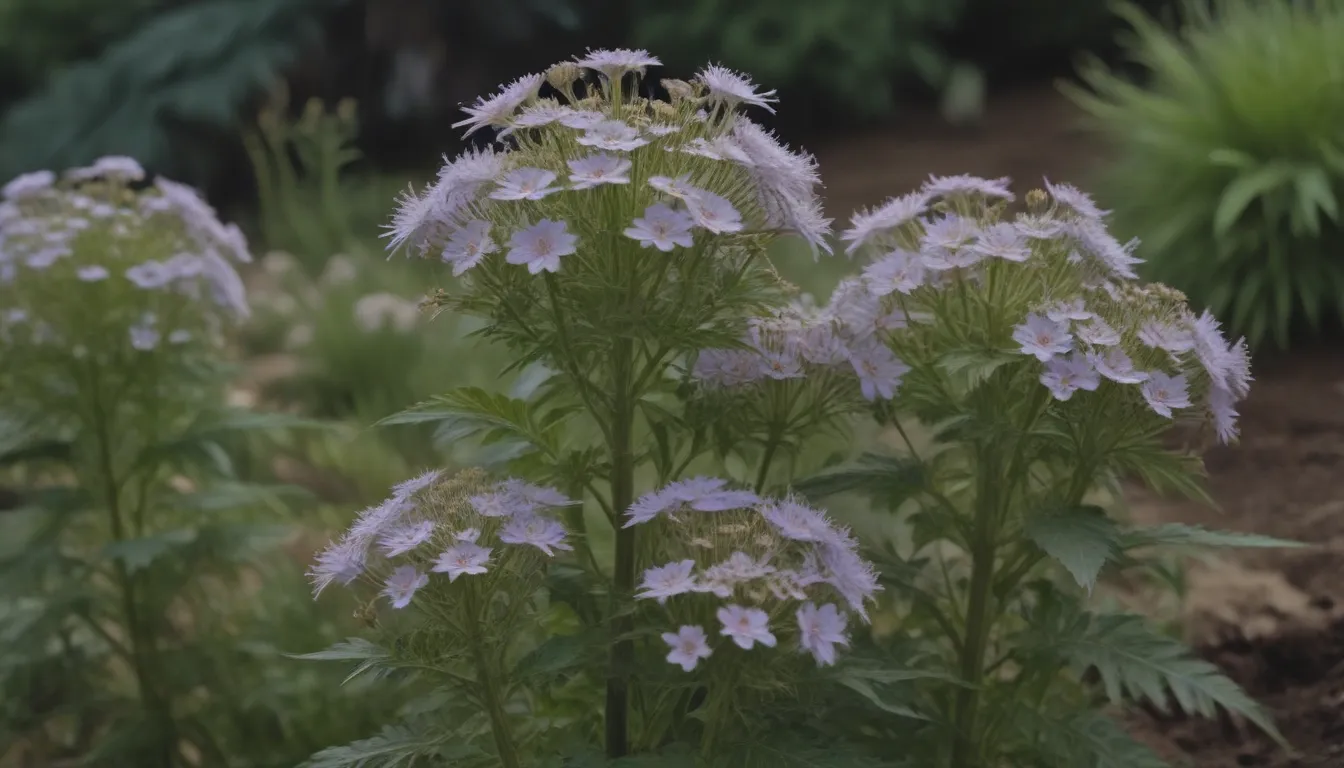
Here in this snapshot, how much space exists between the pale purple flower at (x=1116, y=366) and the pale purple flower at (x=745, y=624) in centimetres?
54

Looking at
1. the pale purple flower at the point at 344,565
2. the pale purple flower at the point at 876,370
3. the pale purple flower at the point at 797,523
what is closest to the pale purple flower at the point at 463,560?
the pale purple flower at the point at 344,565

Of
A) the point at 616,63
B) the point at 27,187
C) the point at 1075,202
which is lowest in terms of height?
the point at 1075,202

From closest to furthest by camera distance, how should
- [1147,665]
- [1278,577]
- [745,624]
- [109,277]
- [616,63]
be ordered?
1. [745,624]
2. [616,63]
3. [1147,665]
4. [109,277]
5. [1278,577]

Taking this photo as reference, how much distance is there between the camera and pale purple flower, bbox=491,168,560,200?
136 centimetres

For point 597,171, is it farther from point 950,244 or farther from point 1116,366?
point 1116,366

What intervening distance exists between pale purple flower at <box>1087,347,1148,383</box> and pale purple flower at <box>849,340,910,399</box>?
0.87 ft

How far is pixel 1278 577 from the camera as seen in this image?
262cm

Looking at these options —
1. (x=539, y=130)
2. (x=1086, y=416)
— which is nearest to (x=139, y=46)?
(x=539, y=130)

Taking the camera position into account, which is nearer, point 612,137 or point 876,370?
point 612,137

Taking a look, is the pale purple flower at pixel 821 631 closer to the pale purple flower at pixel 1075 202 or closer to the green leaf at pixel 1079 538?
the green leaf at pixel 1079 538

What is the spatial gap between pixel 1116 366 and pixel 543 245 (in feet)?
2.34

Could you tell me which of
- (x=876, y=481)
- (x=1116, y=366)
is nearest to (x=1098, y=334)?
(x=1116, y=366)

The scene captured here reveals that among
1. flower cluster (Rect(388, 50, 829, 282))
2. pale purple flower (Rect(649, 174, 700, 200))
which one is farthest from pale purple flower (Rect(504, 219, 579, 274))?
pale purple flower (Rect(649, 174, 700, 200))

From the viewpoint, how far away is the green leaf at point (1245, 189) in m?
3.29
